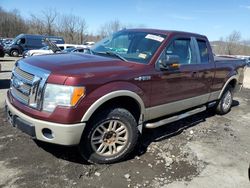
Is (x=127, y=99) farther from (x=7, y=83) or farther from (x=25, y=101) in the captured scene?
(x=7, y=83)

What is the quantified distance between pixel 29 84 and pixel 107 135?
4.11 ft

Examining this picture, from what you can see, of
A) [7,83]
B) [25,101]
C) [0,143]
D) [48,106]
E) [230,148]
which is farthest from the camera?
[7,83]

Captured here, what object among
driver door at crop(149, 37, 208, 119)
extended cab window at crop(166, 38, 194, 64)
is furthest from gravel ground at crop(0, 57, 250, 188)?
extended cab window at crop(166, 38, 194, 64)

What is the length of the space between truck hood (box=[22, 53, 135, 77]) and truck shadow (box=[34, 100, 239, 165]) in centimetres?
135

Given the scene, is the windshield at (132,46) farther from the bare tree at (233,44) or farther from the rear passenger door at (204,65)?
the bare tree at (233,44)

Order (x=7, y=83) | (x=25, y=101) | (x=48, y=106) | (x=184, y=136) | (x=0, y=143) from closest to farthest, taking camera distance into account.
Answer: (x=48, y=106)
(x=25, y=101)
(x=0, y=143)
(x=184, y=136)
(x=7, y=83)

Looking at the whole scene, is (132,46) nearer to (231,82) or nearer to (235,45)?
(231,82)

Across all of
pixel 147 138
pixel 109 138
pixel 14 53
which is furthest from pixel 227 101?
pixel 14 53

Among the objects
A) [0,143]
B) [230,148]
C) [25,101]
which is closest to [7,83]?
[0,143]

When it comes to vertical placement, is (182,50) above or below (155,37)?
below

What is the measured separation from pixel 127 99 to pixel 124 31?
1.85m

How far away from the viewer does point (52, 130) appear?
335 cm

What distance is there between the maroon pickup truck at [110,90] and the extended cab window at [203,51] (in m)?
0.10

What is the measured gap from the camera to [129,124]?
3.99 metres
